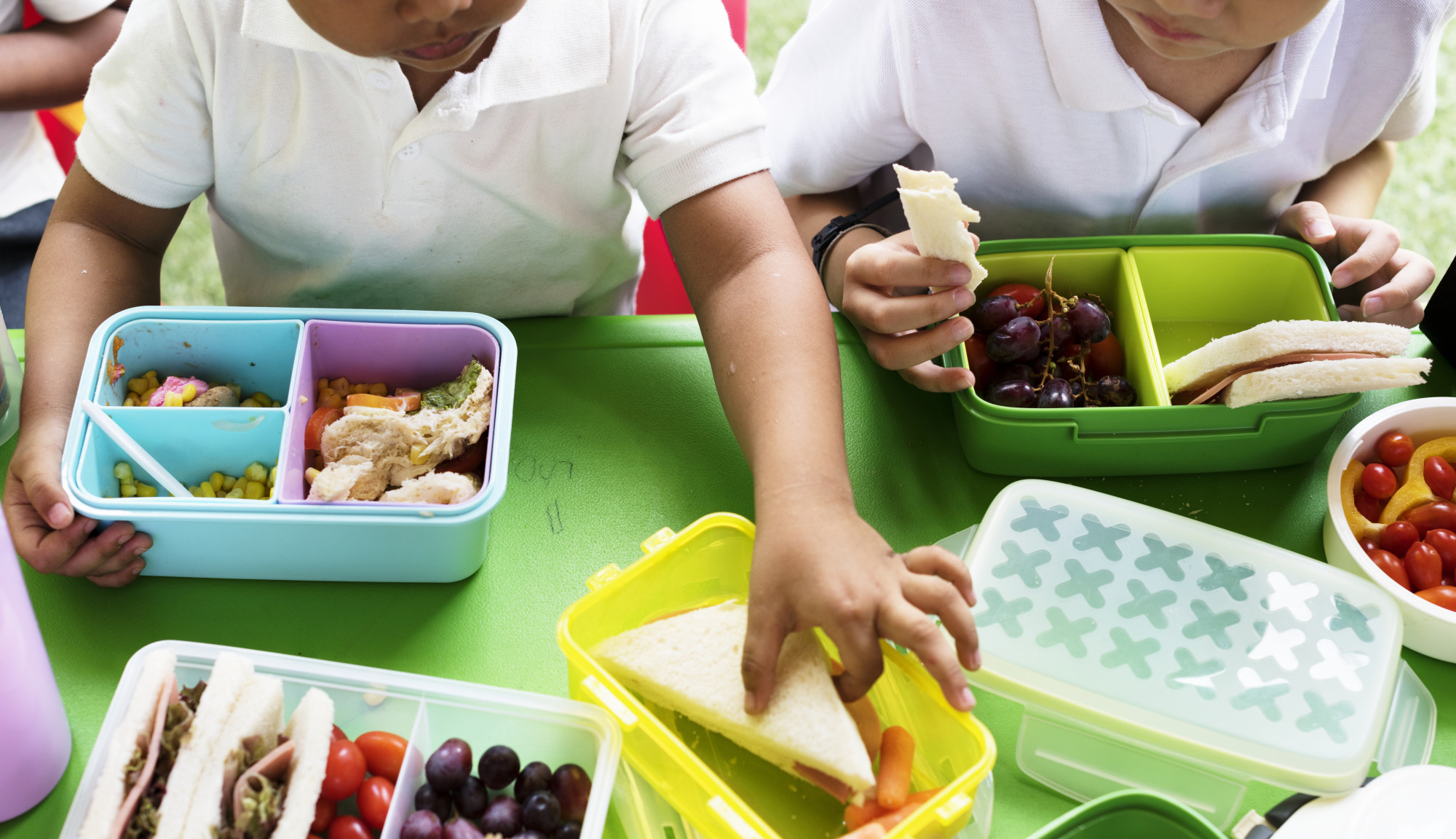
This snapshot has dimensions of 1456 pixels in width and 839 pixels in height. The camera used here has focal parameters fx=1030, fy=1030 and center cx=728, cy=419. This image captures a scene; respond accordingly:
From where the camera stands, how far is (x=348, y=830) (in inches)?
24.3

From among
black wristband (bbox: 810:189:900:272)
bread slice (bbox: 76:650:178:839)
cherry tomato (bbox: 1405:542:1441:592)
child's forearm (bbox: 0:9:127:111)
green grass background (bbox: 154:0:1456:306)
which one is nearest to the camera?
bread slice (bbox: 76:650:178:839)

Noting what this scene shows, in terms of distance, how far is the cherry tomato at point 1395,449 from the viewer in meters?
0.85

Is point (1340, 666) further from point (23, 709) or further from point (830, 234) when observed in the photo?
point (23, 709)

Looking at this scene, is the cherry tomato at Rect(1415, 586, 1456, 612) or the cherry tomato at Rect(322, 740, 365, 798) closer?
the cherry tomato at Rect(322, 740, 365, 798)

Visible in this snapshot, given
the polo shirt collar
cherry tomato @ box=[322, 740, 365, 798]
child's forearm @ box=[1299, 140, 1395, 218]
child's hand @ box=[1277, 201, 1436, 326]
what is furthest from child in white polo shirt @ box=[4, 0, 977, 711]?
child's forearm @ box=[1299, 140, 1395, 218]

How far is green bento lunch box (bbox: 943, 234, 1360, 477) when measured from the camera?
2.74 feet

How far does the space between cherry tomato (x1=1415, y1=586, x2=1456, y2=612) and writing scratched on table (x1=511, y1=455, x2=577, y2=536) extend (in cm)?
66

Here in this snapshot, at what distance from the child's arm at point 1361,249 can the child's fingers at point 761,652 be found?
611mm

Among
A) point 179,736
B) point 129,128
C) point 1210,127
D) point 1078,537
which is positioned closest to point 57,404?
point 129,128

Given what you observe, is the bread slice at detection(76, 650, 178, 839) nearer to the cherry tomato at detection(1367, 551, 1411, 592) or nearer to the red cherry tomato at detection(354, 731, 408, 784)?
the red cherry tomato at detection(354, 731, 408, 784)

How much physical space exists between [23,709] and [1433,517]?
100cm

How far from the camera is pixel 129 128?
823 mm

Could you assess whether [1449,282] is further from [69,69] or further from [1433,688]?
[69,69]

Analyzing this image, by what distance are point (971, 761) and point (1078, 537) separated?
0.69ft
